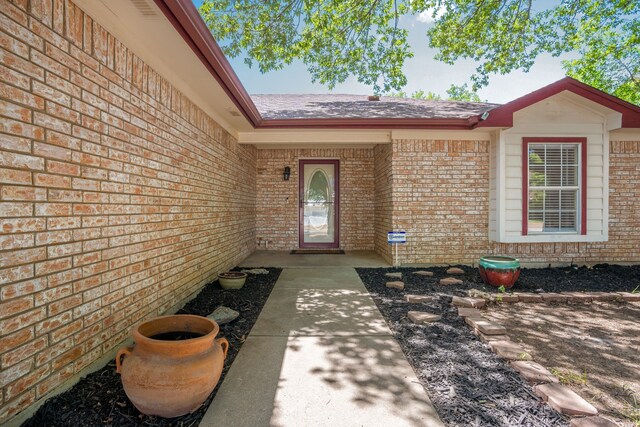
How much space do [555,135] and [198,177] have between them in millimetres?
6279

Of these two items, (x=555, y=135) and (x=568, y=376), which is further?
(x=555, y=135)

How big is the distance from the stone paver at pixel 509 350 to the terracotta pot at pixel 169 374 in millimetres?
2259

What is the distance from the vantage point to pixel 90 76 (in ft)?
7.21

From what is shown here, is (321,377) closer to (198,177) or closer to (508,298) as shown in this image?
(508,298)

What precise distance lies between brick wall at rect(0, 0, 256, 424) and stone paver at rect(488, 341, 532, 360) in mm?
3189

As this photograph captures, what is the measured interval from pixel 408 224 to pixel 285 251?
348 cm

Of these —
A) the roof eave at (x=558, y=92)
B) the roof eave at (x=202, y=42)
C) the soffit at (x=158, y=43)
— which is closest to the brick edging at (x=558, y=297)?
the roof eave at (x=558, y=92)

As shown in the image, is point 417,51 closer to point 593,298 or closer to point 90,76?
point 593,298

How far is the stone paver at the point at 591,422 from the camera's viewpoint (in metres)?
1.64

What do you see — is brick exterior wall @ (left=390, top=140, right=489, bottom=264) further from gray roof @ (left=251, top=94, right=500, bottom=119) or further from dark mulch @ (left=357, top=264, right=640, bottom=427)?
dark mulch @ (left=357, top=264, right=640, bottom=427)

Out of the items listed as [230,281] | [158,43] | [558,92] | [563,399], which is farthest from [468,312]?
[558,92]

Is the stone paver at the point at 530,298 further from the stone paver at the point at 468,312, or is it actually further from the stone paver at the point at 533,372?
the stone paver at the point at 533,372

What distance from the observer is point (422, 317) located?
3279 millimetres

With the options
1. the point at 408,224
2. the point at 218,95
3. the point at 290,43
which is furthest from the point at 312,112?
the point at 408,224
